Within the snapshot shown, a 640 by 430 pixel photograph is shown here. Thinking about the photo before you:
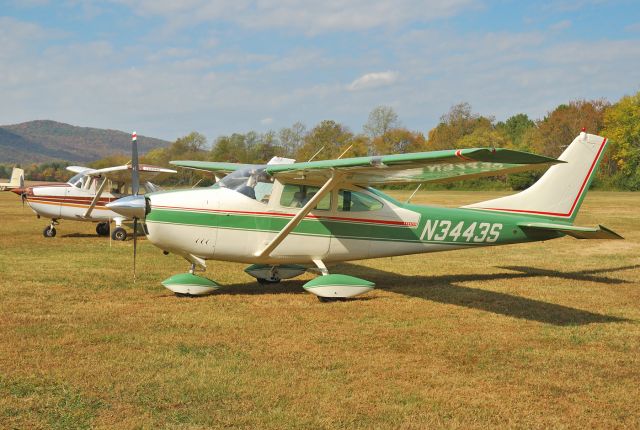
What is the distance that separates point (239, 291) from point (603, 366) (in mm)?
5490

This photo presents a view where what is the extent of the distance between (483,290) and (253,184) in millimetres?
4157

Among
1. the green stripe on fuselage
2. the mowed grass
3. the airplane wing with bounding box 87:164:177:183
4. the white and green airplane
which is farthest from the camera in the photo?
the airplane wing with bounding box 87:164:177:183

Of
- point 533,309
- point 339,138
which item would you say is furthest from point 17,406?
point 339,138

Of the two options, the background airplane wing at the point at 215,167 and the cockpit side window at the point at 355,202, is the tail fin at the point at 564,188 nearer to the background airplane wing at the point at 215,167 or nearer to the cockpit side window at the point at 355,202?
the cockpit side window at the point at 355,202

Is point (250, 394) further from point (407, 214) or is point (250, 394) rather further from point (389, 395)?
point (407, 214)

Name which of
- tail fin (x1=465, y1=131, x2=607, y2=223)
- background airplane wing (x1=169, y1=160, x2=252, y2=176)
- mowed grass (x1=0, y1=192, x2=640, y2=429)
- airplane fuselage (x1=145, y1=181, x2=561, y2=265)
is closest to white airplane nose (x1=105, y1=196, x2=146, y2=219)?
airplane fuselage (x1=145, y1=181, x2=561, y2=265)

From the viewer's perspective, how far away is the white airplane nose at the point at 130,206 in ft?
26.3

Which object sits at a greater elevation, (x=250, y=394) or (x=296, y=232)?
(x=296, y=232)

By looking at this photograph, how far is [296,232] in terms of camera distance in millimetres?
9102

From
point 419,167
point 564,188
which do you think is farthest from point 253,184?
point 564,188

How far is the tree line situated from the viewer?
221 feet

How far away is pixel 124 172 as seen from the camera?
699 inches

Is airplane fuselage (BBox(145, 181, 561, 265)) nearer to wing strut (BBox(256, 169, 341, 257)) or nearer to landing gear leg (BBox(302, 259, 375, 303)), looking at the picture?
wing strut (BBox(256, 169, 341, 257))

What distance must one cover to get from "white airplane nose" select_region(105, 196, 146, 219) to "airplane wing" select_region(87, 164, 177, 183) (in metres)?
8.83
